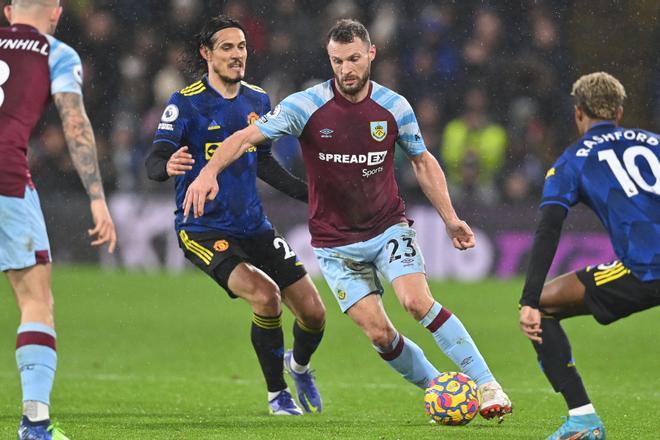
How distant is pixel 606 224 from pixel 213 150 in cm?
281

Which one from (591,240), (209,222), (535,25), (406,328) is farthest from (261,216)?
(535,25)

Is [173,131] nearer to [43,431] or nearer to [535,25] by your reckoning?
[43,431]

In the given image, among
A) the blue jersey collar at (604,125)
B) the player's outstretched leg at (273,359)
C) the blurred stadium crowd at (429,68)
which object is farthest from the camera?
the blurred stadium crowd at (429,68)

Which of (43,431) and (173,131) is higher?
(173,131)

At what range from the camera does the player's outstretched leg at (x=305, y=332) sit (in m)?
7.86

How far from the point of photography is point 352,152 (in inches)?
287

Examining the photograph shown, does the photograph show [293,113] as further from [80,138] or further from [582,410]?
[582,410]

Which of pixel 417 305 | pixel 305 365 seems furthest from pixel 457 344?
pixel 305 365

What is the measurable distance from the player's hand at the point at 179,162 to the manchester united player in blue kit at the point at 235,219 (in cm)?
46

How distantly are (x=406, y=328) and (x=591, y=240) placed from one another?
3.98 meters

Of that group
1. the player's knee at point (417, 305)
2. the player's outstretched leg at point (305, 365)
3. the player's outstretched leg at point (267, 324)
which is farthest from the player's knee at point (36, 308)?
the player's outstretched leg at point (305, 365)

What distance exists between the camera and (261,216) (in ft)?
26.1

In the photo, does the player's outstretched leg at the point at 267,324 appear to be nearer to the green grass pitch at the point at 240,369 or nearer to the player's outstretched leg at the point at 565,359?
the green grass pitch at the point at 240,369

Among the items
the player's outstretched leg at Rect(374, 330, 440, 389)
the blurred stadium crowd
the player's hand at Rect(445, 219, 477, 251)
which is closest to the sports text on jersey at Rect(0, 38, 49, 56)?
the player's hand at Rect(445, 219, 477, 251)
